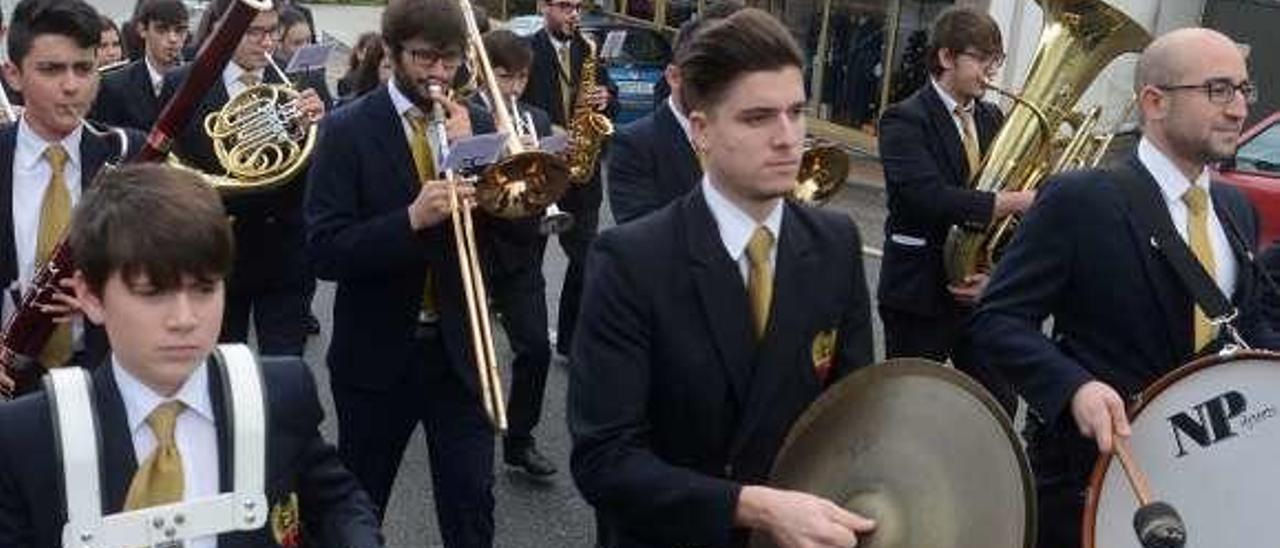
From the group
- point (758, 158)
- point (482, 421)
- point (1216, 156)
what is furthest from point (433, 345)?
point (1216, 156)

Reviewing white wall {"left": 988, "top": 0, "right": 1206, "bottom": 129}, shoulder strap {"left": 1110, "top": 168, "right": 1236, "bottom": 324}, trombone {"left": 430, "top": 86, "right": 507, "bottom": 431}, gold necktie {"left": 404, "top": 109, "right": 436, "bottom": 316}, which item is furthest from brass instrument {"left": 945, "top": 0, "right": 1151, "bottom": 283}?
white wall {"left": 988, "top": 0, "right": 1206, "bottom": 129}

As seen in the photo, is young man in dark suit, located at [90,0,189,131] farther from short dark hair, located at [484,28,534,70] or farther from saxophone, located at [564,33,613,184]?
saxophone, located at [564,33,613,184]

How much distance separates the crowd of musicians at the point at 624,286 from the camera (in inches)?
79.4

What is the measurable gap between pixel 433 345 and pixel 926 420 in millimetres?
1941

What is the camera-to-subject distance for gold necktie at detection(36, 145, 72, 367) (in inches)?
134

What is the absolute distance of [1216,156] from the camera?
304cm

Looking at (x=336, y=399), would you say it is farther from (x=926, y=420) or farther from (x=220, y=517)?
(x=926, y=420)

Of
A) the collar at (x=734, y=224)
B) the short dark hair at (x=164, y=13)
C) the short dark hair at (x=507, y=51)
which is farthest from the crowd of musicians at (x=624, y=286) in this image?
the short dark hair at (x=164, y=13)

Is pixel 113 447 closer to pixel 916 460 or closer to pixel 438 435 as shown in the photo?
pixel 916 460

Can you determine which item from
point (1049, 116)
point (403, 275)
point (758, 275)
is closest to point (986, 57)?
point (1049, 116)

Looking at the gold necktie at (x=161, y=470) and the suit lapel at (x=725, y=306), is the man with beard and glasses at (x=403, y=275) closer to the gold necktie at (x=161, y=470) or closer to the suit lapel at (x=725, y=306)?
the suit lapel at (x=725, y=306)

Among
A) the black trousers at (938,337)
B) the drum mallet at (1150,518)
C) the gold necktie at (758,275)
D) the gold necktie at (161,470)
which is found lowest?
the black trousers at (938,337)

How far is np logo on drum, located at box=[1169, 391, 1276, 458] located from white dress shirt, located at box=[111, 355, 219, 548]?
1694 millimetres

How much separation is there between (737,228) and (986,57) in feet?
8.81
